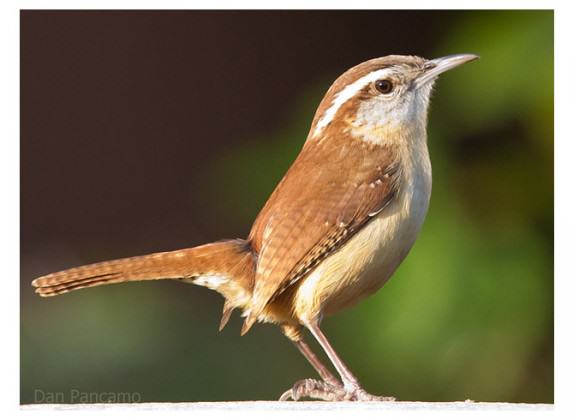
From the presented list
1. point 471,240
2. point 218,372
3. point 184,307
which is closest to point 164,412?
point 471,240

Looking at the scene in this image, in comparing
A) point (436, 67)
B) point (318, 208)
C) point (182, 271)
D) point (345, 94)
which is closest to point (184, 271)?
point (182, 271)

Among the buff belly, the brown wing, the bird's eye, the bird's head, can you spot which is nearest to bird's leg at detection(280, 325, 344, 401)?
the buff belly

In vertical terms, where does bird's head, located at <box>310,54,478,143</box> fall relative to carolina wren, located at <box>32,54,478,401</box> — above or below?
above

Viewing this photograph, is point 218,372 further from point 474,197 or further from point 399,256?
point 399,256

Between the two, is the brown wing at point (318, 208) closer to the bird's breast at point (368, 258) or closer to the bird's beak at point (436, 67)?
the bird's breast at point (368, 258)

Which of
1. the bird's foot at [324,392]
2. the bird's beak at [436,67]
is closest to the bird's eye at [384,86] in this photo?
the bird's beak at [436,67]

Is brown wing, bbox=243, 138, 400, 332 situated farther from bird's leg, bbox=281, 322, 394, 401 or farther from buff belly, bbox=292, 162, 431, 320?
bird's leg, bbox=281, 322, 394, 401
